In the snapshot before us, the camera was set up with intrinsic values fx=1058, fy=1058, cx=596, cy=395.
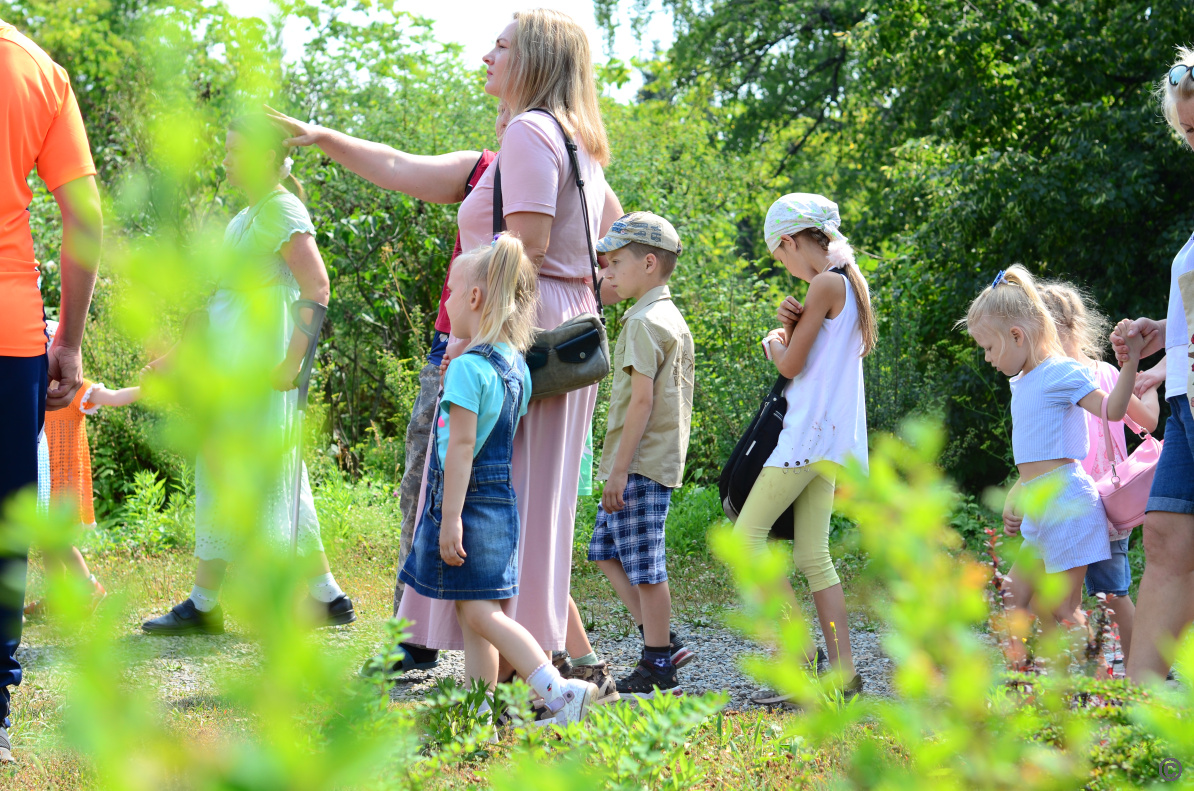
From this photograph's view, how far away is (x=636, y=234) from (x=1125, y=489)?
1848 mm

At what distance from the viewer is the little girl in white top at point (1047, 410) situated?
3.42 meters

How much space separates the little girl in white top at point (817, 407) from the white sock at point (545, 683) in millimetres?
951

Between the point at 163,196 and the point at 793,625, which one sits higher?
the point at 163,196

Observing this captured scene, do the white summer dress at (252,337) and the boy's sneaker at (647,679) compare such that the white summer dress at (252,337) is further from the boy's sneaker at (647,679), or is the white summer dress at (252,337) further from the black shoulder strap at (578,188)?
the boy's sneaker at (647,679)

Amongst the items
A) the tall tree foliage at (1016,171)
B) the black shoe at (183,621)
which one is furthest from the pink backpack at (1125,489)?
the tall tree foliage at (1016,171)

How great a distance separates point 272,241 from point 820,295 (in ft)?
10.0

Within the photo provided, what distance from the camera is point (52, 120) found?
2.80m

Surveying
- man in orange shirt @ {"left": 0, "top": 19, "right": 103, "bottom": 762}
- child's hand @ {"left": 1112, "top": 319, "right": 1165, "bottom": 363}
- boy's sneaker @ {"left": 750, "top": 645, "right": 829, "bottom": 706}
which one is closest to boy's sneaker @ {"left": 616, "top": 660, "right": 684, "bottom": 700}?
boy's sneaker @ {"left": 750, "top": 645, "right": 829, "bottom": 706}

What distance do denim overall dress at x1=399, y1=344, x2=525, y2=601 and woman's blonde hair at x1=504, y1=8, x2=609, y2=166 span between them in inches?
31.8

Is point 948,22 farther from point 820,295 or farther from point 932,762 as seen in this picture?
point 932,762

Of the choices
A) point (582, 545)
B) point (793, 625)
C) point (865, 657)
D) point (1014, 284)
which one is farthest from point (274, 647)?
point (582, 545)

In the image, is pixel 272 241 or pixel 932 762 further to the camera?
pixel 932 762

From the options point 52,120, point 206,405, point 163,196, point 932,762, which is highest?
point 52,120

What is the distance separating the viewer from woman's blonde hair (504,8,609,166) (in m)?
3.22
